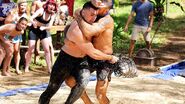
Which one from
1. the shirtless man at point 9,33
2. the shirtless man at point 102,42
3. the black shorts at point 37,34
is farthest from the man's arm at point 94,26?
the black shorts at point 37,34

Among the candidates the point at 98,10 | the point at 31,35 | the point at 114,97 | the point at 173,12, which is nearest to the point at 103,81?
the point at 98,10

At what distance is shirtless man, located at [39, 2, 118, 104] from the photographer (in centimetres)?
580

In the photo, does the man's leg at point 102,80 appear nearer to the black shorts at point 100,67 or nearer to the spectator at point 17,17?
the black shorts at point 100,67

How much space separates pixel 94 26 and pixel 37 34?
3805mm

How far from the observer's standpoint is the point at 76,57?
6.02 metres

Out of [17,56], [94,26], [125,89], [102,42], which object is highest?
[94,26]

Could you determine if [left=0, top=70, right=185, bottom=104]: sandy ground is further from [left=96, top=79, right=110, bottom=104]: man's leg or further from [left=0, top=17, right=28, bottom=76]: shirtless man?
[left=96, top=79, right=110, bottom=104]: man's leg

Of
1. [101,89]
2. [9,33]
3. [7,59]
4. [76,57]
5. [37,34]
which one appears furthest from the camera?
[37,34]

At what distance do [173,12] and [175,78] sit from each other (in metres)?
10.8

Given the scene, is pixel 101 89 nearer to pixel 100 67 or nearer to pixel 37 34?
pixel 100 67

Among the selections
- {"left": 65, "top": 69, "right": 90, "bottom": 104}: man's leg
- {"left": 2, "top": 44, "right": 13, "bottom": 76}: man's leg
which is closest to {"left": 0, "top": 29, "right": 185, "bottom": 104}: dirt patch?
{"left": 2, "top": 44, "right": 13, "bottom": 76}: man's leg

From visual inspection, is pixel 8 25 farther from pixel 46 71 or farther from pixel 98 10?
pixel 98 10

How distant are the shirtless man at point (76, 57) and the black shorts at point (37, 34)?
3403 mm

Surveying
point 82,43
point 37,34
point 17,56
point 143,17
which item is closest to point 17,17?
point 37,34
